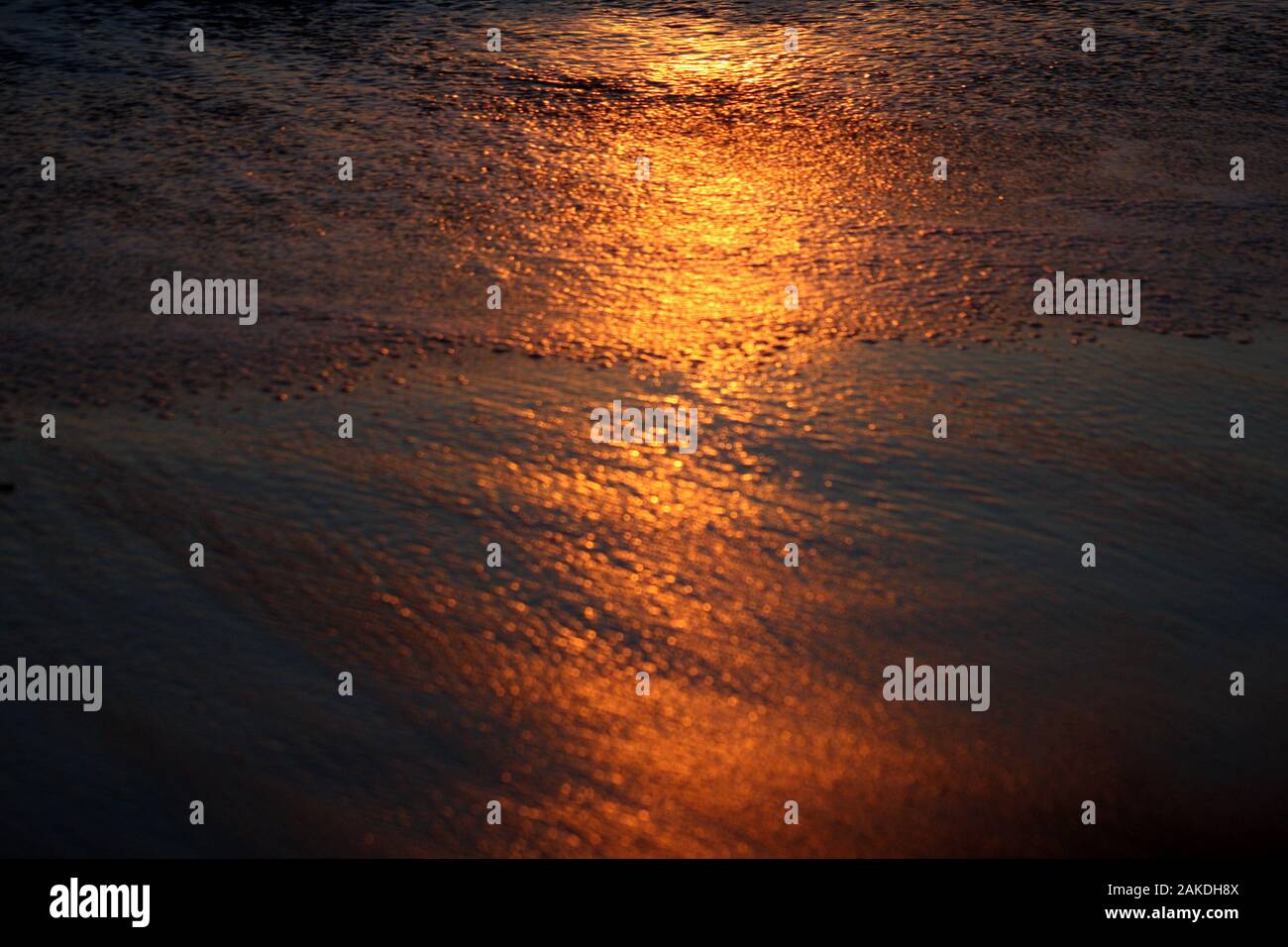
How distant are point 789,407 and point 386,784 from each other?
44.3 inches

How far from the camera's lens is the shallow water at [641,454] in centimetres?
172

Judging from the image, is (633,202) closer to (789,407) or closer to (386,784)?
(789,407)

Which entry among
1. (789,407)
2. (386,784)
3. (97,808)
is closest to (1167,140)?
(789,407)

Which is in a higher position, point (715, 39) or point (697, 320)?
point (715, 39)

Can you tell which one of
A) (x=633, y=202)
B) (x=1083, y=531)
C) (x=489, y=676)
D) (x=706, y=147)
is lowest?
(x=489, y=676)

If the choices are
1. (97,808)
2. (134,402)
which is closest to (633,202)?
(134,402)

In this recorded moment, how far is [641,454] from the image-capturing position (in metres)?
2.35

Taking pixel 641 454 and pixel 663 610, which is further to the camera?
pixel 641 454

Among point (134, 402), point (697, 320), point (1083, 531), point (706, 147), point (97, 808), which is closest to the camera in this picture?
point (97, 808)

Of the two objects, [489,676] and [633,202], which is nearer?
[489,676]

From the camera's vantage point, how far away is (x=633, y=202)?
3.24m

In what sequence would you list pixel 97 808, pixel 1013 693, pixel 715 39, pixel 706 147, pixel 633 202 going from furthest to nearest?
pixel 715 39 → pixel 706 147 → pixel 633 202 → pixel 1013 693 → pixel 97 808

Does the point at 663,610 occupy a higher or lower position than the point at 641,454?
lower

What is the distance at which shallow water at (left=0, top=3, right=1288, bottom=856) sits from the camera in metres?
1.72
